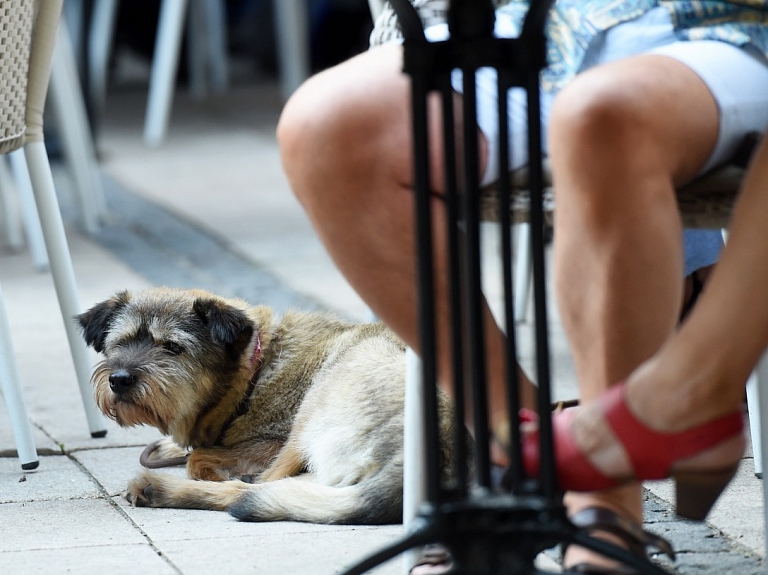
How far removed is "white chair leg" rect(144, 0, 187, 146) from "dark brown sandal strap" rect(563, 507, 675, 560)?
597 centimetres

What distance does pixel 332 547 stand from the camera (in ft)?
6.97

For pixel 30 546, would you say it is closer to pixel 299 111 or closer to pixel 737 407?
pixel 299 111

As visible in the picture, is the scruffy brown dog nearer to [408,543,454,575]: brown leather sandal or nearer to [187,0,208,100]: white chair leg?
[408,543,454,575]: brown leather sandal

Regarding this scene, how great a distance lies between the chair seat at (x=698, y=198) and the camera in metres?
1.72

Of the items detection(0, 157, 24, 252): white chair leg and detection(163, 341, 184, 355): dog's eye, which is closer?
detection(163, 341, 184, 355): dog's eye

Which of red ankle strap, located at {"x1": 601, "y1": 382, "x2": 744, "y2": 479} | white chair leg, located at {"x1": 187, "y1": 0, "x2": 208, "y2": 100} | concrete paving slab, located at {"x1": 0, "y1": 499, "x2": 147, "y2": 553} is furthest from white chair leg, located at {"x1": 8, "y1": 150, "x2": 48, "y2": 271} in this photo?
white chair leg, located at {"x1": 187, "y1": 0, "x2": 208, "y2": 100}

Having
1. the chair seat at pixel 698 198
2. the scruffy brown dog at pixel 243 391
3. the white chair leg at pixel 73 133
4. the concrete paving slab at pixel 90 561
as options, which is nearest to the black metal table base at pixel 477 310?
the chair seat at pixel 698 198

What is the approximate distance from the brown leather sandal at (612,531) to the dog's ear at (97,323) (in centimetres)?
146

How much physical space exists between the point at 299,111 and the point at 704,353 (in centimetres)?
69

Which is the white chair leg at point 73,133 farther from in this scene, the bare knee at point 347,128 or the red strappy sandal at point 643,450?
the red strappy sandal at point 643,450

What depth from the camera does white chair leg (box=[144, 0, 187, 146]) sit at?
721 centimetres

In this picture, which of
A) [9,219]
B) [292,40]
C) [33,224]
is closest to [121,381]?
[33,224]

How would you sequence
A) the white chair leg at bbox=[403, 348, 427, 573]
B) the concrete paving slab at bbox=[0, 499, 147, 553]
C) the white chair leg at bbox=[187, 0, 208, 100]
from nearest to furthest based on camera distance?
the white chair leg at bbox=[403, 348, 427, 573], the concrete paving slab at bbox=[0, 499, 147, 553], the white chair leg at bbox=[187, 0, 208, 100]

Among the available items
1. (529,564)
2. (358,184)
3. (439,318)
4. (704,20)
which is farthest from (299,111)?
(529,564)
